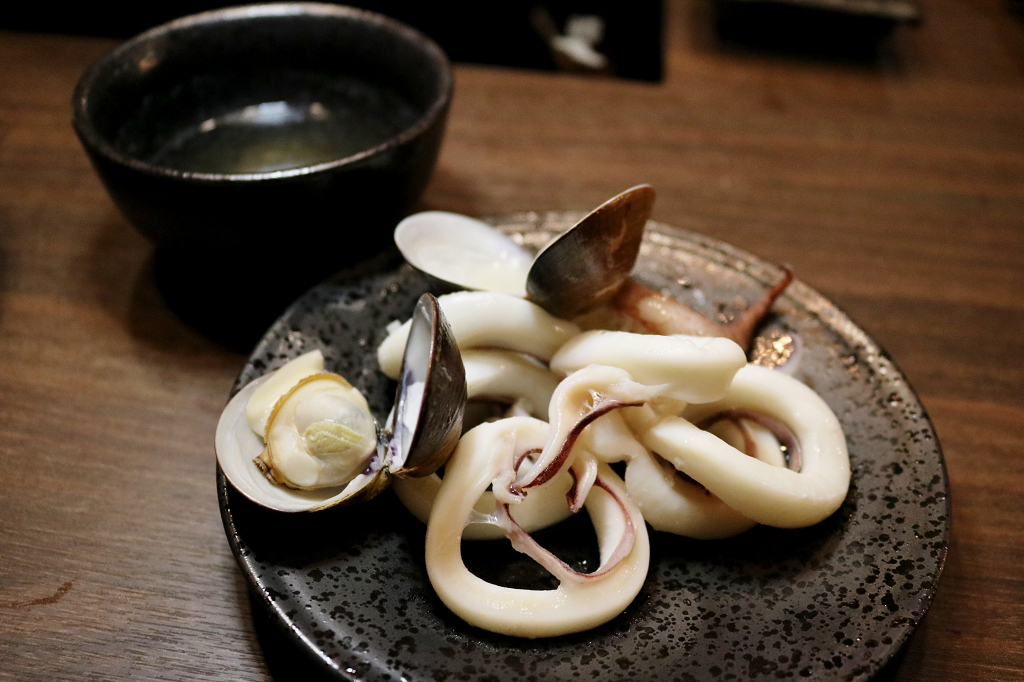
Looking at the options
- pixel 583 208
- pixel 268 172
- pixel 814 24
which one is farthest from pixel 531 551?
pixel 814 24

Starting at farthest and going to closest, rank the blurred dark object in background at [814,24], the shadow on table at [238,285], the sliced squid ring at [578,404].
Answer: the blurred dark object in background at [814,24] → the shadow on table at [238,285] → the sliced squid ring at [578,404]

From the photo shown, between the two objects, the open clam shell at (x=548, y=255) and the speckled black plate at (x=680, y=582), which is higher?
the open clam shell at (x=548, y=255)

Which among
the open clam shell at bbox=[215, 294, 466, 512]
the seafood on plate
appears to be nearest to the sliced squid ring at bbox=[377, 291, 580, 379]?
the seafood on plate

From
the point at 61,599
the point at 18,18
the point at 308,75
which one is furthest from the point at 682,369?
the point at 18,18

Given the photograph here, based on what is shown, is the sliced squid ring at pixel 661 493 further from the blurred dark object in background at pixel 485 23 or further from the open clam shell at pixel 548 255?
the blurred dark object in background at pixel 485 23

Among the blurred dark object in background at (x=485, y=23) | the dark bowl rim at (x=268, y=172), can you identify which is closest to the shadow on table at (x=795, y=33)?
the blurred dark object in background at (x=485, y=23)
